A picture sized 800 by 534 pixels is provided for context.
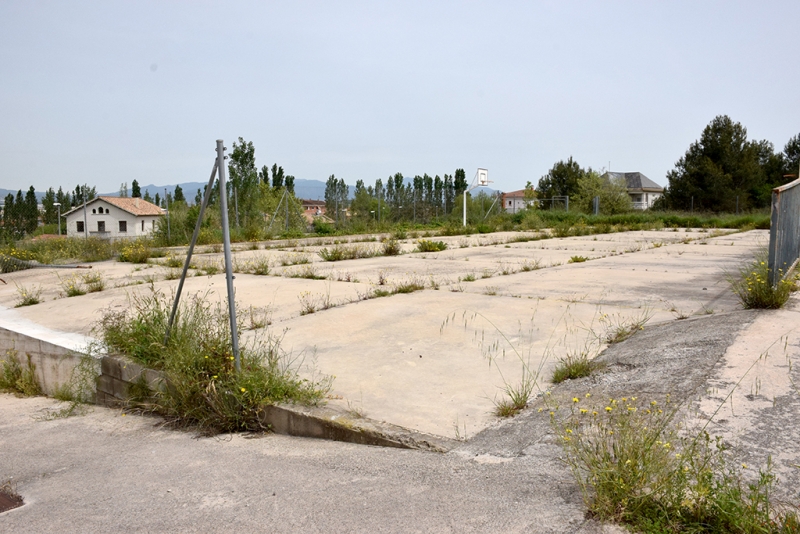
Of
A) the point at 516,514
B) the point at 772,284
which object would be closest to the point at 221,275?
the point at 772,284

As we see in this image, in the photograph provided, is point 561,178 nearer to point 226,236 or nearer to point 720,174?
point 720,174

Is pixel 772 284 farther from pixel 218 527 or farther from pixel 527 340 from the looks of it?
pixel 218 527

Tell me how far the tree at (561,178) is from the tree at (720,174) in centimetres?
1942

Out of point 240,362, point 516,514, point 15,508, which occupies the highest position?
point 240,362

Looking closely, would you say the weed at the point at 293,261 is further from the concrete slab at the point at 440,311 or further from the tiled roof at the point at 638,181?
the tiled roof at the point at 638,181

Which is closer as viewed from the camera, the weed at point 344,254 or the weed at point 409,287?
the weed at point 409,287

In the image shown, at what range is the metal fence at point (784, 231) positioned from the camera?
492cm

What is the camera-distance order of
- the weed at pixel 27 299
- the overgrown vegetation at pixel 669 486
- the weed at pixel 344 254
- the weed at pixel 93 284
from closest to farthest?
1. the overgrown vegetation at pixel 669 486
2. the weed at pixel 27 299
3. the weed at pixel 93 284
4. the weed at pixel 344 254

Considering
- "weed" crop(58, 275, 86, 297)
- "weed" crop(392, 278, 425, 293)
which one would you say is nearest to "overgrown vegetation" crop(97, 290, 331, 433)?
"weed" crop(392, 278, 425, 293)

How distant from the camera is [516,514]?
91.5 inches

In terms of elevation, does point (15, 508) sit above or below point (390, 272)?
below

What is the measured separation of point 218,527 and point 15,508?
1.29m

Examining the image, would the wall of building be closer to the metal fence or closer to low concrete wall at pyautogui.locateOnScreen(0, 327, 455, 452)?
low concrete wall at pyautogui.locateOnScreen(0, 327, 455, 452)

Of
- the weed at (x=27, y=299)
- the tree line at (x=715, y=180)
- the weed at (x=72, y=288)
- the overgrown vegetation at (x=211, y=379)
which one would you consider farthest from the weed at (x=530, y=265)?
the tree line at (x=715, y=180)
